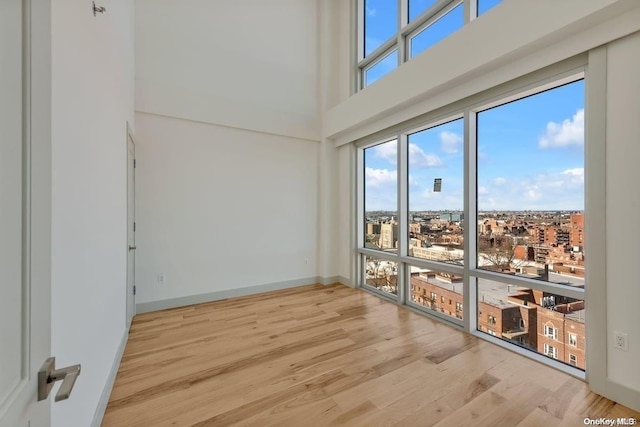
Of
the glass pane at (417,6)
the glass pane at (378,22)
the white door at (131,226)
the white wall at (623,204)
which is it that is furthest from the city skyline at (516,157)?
the white door at (131,226)

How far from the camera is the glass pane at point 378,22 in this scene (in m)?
4.24

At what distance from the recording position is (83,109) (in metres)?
1.56

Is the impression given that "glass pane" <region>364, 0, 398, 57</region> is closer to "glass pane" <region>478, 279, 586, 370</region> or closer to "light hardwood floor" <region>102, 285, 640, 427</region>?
"glass pane" <region>478, 279, 586, 370</region>

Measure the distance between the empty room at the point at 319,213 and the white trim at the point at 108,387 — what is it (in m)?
0.03

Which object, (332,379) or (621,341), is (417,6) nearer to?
(621,341)

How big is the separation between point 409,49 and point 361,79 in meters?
1.09

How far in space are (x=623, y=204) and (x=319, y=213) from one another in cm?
394

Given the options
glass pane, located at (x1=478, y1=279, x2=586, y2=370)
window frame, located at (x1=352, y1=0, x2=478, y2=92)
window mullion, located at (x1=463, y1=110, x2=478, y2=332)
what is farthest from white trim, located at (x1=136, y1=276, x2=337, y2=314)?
window frame, located at (x1=352, y1=0, x2=478, y2=92)

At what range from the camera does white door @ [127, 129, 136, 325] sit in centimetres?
304

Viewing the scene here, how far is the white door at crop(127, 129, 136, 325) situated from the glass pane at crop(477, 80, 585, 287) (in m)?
4.01

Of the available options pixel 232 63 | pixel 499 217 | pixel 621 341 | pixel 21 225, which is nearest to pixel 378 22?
pixel 232 63

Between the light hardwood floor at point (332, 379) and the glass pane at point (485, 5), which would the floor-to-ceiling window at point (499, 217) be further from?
the glass pane at point (485, 5)

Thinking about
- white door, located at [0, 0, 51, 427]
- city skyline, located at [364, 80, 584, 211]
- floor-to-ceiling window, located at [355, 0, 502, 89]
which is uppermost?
floor-to-ceiling window, located at [355, 0, 502, 89]

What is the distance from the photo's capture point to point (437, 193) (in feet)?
11.9
